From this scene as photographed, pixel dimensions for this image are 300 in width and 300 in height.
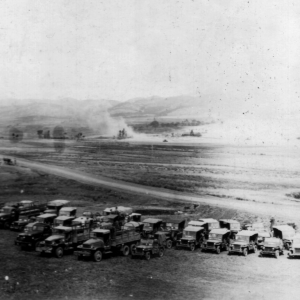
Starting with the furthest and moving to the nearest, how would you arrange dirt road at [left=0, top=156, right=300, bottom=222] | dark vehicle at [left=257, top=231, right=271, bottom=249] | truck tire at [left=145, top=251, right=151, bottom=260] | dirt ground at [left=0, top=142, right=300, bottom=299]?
dirt road at [left=0, top=156, right=300, bottom=222]
dark vehicle at [left=257, top=231, right=271, bottom=249]
truck tire at [left=145, top=251, right=151, bottom=260]
dirt ground at [left=0, top=142, right=300, bottom=299]

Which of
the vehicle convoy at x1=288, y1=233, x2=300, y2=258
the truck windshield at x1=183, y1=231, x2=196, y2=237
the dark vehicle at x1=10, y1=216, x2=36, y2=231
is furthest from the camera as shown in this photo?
the dark vehicle at x1=10, y1=216, x2=36, y2=231

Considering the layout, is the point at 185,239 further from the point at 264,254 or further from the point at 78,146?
the point at 78,146

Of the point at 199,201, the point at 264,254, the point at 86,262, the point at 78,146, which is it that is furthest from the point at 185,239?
the point at 78,146

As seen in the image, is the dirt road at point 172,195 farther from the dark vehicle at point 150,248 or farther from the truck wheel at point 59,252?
the truck wheel at point 59,252

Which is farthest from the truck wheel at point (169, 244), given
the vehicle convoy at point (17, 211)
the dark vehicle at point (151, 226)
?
the vehicle convoy at point (17, 211)

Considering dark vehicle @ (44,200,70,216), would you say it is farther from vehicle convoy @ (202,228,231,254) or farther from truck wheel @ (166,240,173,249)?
vehicle convoy @ (202,228,231,254)

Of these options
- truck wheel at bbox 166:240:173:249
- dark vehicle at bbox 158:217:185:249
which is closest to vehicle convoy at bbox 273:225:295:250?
dark vehicle at bbox 158:217:185:249

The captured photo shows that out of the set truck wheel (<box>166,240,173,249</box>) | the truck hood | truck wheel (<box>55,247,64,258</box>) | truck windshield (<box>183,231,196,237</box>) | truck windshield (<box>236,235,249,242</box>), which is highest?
the truck hood
